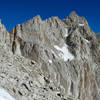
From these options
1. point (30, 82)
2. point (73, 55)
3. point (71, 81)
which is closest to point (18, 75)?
point (30, 82)

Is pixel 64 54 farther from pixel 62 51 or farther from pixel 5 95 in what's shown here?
pixel 5 95

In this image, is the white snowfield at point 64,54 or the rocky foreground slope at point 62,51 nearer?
the rocky foreground slope at point 62,51

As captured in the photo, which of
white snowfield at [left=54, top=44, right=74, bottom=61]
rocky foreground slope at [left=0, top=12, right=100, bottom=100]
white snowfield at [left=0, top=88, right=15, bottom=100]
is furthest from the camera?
white snowfield at [left=54, top=44, right=74, bottom=61]

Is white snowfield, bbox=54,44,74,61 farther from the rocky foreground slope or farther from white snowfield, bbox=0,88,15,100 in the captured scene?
white snowfield, bbox=0,88,15,100

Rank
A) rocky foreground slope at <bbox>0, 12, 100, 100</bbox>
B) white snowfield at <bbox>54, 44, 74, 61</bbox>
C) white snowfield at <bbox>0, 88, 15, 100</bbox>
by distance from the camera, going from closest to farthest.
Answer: white snowfield at <bbox>0, 88, 15, 100</bbox> < rocky foreground slope at <bbox>0, 12, 100, 100</bbox> < white snowfield at <bbox>54, 44, 74, 61</bbox>

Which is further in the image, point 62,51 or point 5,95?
point 62,51

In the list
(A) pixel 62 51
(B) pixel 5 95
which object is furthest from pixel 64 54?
(B) pixel 5 95

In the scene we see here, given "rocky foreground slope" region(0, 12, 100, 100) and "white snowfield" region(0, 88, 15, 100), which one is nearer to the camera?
"white snowfield" region(0, 88, 15, 100)

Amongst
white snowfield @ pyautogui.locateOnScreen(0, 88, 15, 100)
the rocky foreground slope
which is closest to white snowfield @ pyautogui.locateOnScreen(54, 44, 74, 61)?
the rocky foreground slope

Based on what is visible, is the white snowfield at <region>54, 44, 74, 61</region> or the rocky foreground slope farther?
the white snowfield at <region>54, 44, 74, 61</region>

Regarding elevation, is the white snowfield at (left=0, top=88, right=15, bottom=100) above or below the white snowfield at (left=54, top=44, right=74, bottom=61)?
below

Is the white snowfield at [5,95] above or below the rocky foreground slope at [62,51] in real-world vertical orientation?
below

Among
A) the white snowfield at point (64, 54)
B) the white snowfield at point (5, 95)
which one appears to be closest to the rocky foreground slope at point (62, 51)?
the white snowfield at point (64, 54)

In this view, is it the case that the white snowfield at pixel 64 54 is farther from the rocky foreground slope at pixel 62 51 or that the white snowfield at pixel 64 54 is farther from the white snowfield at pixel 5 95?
the white snowfield at pixel 5 95
